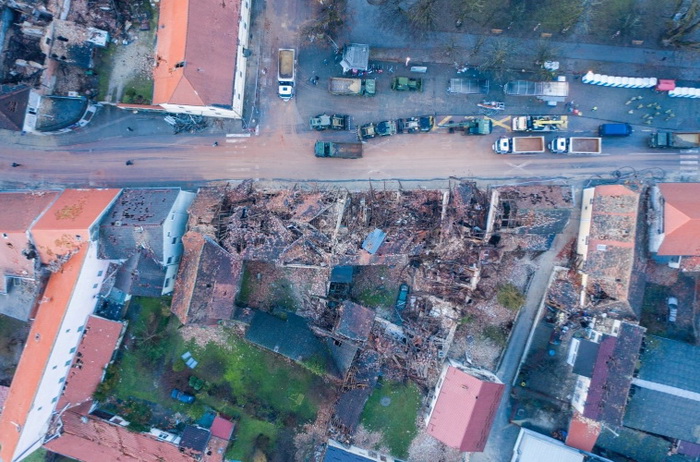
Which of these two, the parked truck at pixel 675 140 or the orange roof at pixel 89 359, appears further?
the parked truck at pixel 675 140

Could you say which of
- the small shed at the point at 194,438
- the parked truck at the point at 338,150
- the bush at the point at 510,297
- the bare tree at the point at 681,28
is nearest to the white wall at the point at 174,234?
the parked truck at the point at 338,150

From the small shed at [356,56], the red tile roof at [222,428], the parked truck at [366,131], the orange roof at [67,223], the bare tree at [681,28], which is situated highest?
the bare tree at [681,28]

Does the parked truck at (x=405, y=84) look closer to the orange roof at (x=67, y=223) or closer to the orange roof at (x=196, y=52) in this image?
the orange roof at (x=196, y=52)

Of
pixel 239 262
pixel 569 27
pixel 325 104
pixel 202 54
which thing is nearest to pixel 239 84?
pixel 202 54

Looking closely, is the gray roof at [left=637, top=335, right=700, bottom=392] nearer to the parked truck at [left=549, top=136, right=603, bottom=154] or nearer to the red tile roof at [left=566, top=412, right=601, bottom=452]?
the red tile roof at [left=566, top=412, right=601, bottom=452]

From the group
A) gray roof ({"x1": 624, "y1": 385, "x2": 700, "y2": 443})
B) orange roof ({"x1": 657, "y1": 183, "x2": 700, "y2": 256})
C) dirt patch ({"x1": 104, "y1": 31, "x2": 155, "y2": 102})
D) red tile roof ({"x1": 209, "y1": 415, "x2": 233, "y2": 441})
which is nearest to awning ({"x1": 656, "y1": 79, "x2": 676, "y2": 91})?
orange roof ({"x1": 657, "y1": 183, "x2": 700, "y2": 256})

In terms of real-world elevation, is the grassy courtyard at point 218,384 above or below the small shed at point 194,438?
above

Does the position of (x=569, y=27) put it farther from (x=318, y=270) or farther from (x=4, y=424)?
(x=4, y=424)
